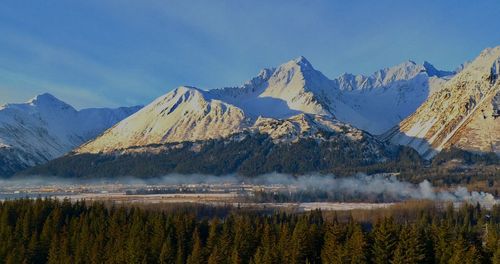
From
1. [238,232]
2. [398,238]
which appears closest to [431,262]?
[398,238]

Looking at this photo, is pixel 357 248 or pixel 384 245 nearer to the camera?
pixel 357 248

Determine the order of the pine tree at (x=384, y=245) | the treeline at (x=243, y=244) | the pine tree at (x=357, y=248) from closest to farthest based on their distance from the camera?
the pine tree at (x=357, y=248), the treeline at (x=243, y=244), the pine tree at (x=384, y=245)

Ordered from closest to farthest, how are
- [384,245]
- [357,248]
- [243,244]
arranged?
[357,248], [384,245], [243,244]

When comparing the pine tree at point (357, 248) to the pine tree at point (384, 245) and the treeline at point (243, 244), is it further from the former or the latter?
the pine tree at point (384, 245)

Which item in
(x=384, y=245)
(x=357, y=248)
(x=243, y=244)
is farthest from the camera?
(x=243, y=244)

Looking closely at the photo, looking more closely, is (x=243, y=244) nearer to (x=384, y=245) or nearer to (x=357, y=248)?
(x=357, y=248)

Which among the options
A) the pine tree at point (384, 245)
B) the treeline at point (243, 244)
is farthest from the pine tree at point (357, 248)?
the pine tree at point (384, 245)

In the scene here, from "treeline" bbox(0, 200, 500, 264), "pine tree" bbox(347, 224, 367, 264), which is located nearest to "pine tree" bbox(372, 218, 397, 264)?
"treeline" bbox(0, 200, 500, 264)

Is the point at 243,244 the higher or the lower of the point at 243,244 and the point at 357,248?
the higher

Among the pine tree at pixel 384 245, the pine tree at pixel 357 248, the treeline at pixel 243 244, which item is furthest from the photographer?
the pine tree at pixel 384 245

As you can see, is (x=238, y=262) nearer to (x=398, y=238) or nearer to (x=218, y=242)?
(x=218, y=242)

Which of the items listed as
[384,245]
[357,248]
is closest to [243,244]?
[357,248]

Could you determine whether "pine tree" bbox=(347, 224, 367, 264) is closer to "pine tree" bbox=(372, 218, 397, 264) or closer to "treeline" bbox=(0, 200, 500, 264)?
"treeline" bbox=(0, 200, 500, 264)

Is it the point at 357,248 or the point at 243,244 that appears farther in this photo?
the point at 243,244
